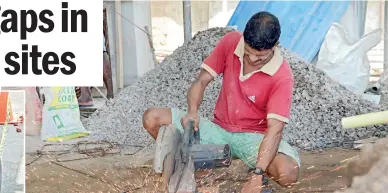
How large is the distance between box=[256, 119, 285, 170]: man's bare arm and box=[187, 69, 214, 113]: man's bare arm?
24.5 inches

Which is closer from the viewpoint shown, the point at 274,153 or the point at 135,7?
the point at 274,153

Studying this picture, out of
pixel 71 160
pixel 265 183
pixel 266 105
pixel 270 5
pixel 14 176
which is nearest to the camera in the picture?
pixel 265 183

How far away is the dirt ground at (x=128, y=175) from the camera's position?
4.90 metres

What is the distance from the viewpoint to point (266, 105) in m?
4.20

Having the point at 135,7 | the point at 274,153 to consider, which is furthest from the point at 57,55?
the point at 135,7

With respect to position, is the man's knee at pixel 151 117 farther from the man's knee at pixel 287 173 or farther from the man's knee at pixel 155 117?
the man's knee at pixel 287 173

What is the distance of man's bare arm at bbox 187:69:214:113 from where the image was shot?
4328 millimetres

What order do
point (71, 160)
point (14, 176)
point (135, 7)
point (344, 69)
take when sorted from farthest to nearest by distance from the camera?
point (135, 7) → point (344, 69) → point (71, 160) → point (14, 176)

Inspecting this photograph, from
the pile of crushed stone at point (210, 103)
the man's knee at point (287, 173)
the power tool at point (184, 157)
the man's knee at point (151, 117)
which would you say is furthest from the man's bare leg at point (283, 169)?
the pile of crushed stone at point (210, 103)

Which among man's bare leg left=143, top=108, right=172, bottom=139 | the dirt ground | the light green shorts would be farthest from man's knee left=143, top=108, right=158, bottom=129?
the dirt ground

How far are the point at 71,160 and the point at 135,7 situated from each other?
4.58 m

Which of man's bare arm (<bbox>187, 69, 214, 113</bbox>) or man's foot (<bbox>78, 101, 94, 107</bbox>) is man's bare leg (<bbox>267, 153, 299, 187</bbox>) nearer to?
man's bare arm (<bbox>187, 69, 214, 113</bbox>)

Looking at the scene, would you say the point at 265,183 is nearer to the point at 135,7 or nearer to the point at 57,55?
the point at 57,55

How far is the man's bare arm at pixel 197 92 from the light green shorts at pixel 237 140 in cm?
10
